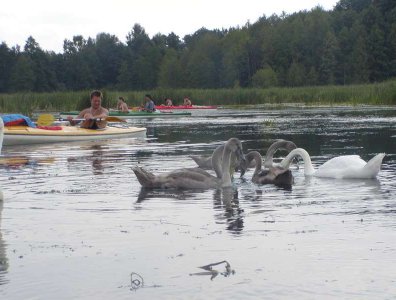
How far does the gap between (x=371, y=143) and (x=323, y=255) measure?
13.7 m

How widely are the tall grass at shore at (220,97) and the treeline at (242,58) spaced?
3533 cm

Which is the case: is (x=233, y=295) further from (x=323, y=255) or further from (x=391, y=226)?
(x=391, y=226)

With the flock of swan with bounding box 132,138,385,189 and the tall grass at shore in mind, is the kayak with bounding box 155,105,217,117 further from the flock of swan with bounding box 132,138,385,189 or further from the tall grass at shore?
the flock of swan with bounding box 132,138,385,189

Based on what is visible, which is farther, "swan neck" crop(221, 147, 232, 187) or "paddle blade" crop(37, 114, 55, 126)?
"paddle blade" crop(37, 114, 55, 126)

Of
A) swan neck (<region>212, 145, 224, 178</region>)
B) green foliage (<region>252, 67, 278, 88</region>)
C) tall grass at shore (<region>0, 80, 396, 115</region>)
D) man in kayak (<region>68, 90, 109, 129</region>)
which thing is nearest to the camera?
swan neck (<region>212, 145, 224, 178</region>)

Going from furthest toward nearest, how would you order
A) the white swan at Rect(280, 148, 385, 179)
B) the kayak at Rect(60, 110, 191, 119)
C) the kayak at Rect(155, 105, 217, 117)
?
the kayak at Rect(155, 105, 217, 117)
the kayak at Rect(60, 110, 191, 119)
the white swan at Rect(280, 148, 385, 179)

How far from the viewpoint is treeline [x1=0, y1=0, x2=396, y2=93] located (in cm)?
10006

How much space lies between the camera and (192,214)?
10.8m

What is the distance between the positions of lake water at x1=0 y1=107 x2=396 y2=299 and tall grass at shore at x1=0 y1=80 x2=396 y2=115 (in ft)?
94.3

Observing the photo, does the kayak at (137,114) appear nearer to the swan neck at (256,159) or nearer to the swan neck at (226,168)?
the swan neck at (256,159)

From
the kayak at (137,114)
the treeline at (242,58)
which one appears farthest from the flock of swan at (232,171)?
the treeline at (242,58)

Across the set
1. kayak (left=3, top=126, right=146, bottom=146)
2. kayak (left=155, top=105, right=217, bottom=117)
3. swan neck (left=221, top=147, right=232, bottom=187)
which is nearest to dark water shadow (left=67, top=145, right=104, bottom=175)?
kayak (left=3, top=126, right=146, bottom=146)

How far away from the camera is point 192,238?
9211 millimetres

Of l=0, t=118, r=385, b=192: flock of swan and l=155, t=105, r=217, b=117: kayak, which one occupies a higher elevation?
l=0, t=118, r=385, b=192: flock of swan
